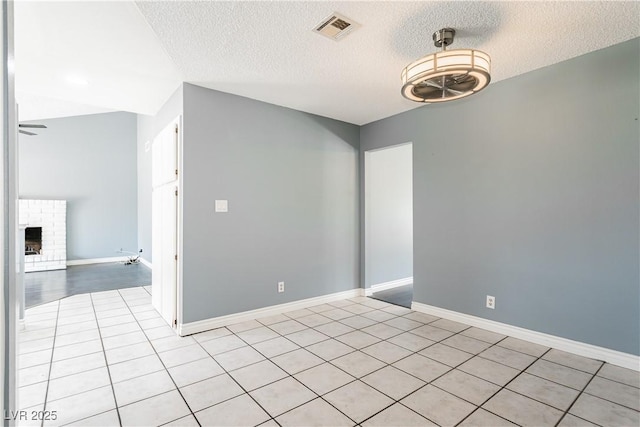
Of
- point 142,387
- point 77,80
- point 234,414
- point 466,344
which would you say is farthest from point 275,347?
point 77,80

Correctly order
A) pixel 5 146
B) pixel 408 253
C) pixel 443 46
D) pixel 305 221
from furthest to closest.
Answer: pixel 408 253, pixel 305 221, pixel 443 46, pixel 5 146

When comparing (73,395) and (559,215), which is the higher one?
(559,215)

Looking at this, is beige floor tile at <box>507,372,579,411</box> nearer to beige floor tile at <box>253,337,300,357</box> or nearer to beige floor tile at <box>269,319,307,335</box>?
beige floor tile at <box>253,337,300,357</box>

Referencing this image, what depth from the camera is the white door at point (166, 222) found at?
3.22 m

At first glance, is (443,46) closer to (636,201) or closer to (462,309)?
(636,201)

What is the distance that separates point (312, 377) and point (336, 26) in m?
2.57

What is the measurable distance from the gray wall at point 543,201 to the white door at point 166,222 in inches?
113

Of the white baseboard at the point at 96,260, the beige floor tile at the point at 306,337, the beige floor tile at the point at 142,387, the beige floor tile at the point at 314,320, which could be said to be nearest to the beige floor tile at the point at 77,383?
the beige floor tile at the point at 142,387

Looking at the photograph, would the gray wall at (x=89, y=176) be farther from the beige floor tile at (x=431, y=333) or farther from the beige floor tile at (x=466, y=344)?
the beige floor tile at (x=466, y=344)

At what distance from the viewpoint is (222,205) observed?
3342mm

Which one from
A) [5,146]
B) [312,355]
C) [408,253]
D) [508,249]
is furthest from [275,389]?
[408,253]

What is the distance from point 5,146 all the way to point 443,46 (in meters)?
2.56

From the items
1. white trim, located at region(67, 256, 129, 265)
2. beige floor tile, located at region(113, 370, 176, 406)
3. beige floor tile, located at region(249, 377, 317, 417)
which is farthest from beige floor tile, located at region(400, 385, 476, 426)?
white trim, located at region(67, 256, 129, 265)

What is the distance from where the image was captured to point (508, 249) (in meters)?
3.03
